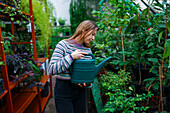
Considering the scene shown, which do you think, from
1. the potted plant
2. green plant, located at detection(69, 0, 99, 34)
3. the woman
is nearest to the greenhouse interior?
the woman

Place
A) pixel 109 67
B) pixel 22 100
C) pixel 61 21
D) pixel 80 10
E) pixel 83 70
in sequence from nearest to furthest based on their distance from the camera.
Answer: pixel 83 70
pixel 22 100
pixel 109 67
pixel 80 10
pixel 61 21

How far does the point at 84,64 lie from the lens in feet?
2.56

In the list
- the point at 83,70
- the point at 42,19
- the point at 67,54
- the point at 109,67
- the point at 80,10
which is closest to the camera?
the point at 83,70

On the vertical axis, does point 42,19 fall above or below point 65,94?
above

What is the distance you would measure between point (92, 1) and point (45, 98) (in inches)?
146

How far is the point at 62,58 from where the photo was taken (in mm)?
841

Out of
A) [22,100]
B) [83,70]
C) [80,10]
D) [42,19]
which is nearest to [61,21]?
[80,10]

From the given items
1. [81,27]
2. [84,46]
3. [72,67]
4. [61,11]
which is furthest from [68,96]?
[61,11]

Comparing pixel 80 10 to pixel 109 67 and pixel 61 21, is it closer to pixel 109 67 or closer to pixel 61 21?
pixel 61 21

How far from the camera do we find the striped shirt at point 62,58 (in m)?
0.81

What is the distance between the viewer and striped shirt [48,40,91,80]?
0.81m

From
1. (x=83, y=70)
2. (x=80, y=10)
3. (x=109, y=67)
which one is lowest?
(x=109, y=67)

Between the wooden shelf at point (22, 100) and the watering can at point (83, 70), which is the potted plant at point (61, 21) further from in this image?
the watering can at point (83, 70)

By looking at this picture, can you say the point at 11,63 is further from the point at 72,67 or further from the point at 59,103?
the point at 72,67
